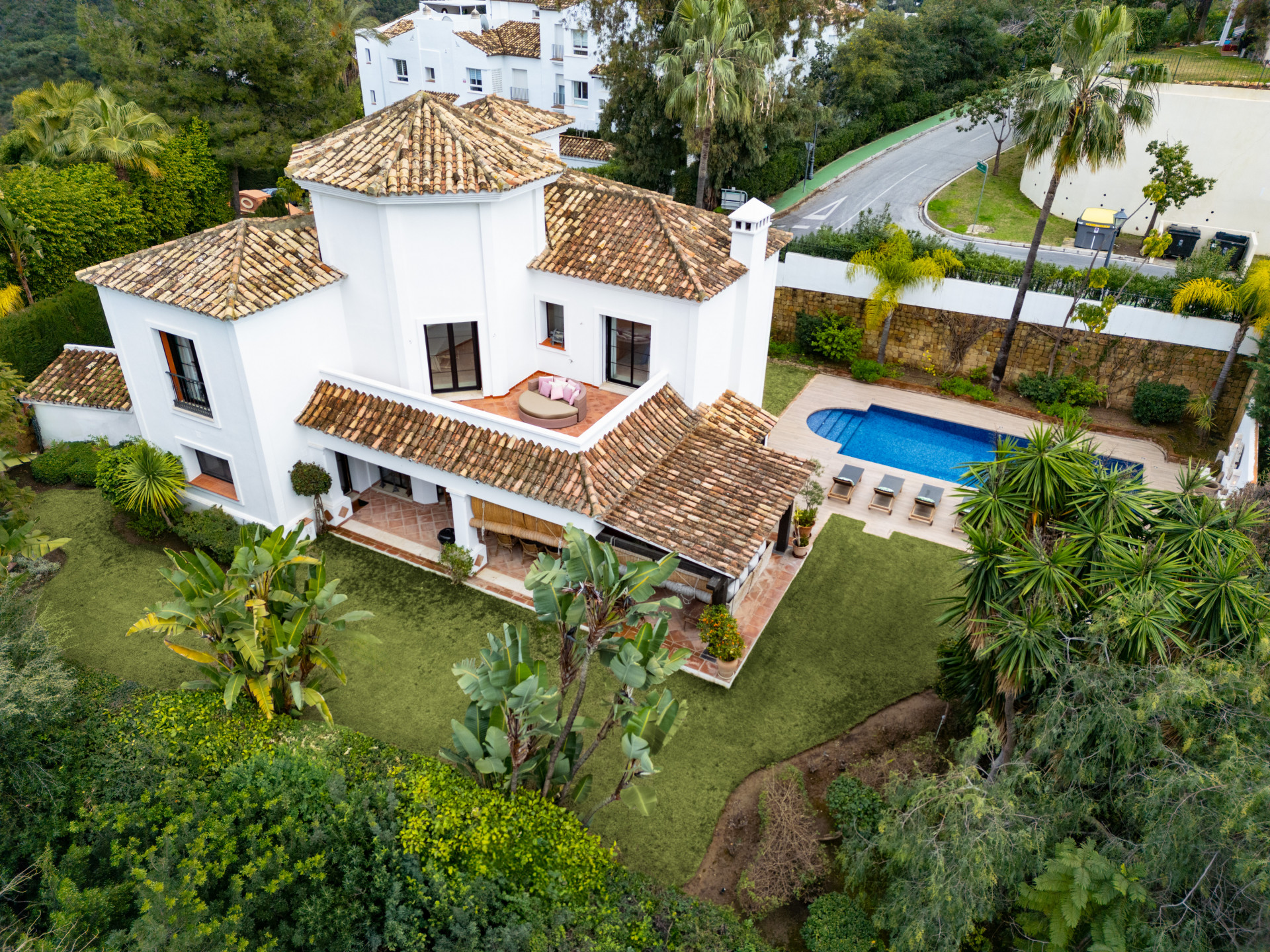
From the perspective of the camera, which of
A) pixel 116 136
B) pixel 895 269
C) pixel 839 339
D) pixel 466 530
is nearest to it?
pixel 466 530

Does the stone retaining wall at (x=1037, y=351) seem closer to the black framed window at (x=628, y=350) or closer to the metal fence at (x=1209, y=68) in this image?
the black framed window at (x=628, y=350)

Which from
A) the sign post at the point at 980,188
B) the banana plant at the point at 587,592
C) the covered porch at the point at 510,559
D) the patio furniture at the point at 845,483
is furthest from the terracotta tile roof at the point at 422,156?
the sign post at the point at 980,188

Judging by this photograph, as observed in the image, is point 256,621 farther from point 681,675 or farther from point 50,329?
point 50,329

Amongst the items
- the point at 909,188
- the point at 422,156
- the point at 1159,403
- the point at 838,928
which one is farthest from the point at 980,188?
the point at 838,928

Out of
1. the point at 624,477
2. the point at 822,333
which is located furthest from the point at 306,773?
the point at 822,333

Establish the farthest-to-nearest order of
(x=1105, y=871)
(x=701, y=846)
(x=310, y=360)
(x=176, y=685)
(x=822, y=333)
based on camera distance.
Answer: (x=822, y=333) → (x=310, y=360) → (x=176, y=685) → (x=701, y=846) → (x=1105, y=871)

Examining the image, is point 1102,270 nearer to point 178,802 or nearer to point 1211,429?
point 1211,429

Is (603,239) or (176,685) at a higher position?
(603,239)
